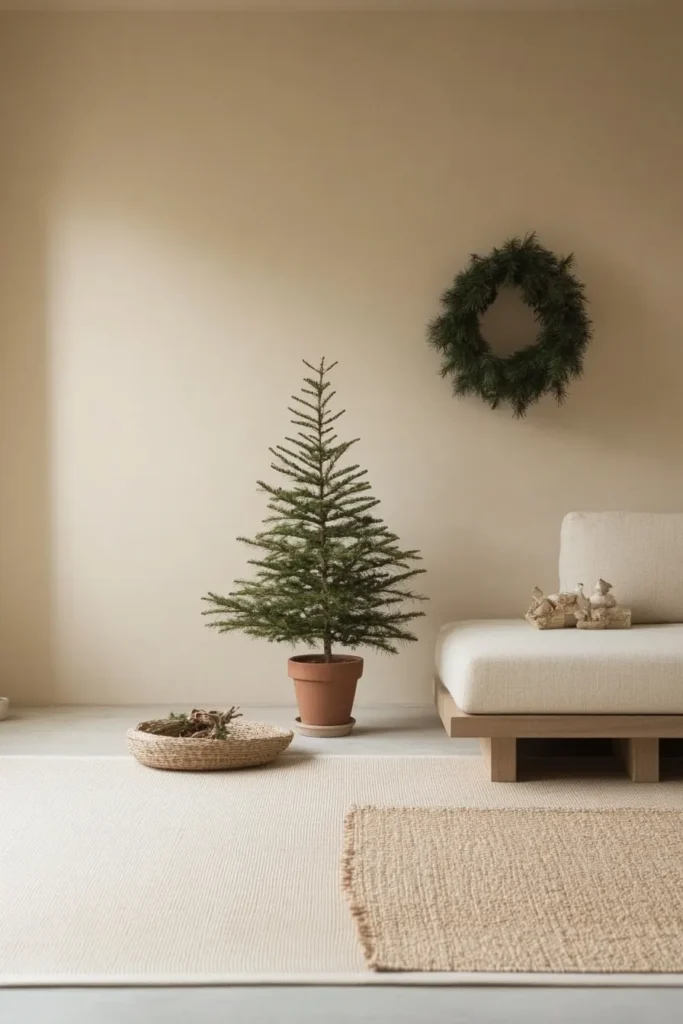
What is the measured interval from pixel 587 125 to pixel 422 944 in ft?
11.8

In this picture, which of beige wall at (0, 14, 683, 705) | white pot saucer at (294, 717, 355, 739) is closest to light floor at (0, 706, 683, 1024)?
white pot saucer at (294, 717, 355, 739)

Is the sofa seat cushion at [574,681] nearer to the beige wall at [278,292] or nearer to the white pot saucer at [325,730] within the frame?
the white pot saucer at [325,730]

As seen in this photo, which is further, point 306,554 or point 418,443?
point 418,443

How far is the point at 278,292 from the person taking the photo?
459 centimetres

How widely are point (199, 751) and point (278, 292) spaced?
6.70 ft

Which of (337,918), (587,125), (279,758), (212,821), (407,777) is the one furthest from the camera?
(587,125)

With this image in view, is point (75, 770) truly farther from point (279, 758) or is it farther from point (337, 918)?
point (337, 918)

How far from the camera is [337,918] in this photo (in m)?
2.13

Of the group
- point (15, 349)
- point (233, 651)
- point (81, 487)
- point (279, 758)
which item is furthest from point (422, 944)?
point (15, 349)

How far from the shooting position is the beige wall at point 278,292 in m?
4.56

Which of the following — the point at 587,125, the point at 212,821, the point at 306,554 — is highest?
the point at 587,125

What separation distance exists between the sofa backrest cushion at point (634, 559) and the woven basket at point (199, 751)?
136 cm

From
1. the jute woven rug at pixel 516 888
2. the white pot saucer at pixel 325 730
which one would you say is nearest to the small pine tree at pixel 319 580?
the white pot saucer at pixel 325 730

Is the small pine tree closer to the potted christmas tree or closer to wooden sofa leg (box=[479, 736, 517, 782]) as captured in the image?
the potted christmas tree
